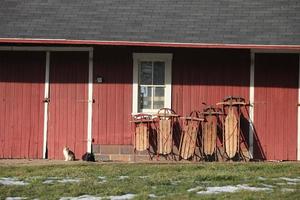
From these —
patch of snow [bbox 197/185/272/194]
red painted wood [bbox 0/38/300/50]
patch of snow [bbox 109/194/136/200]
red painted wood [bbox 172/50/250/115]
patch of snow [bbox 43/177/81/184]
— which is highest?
red painted wood [bbox 0/38/300/50]

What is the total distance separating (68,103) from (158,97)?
6.88 ft

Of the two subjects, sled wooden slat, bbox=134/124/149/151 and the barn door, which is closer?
sled wooden slat, bbox=134/124/149/151

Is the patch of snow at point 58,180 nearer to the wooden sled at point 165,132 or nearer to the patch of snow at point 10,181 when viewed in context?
the patch of snow at point 10,181

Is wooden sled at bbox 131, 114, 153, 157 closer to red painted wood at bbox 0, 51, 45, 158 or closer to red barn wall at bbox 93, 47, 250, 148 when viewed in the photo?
red barn wall at bbox 93, 47, 250, 148

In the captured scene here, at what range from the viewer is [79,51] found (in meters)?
14.0

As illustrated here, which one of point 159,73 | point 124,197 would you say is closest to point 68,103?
point 159,73

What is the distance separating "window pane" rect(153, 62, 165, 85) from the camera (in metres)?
14.0

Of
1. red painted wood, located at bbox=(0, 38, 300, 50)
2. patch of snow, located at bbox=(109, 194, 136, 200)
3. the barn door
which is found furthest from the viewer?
the barn door

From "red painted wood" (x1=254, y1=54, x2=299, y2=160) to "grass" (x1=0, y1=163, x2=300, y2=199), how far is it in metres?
1.18

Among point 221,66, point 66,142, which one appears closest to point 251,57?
point 221,66

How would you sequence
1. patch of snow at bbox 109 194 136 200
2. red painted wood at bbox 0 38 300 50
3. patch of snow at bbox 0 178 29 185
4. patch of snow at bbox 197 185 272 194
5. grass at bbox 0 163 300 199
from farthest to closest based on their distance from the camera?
red painted wood at bbox 0 38 300 50, patch of snow at bbox 0 178 29 185, patch of snow at bbox 197 185 272 194, grass at bbox 0 163 300 199, patch of snow at bbox 109 194 136 200

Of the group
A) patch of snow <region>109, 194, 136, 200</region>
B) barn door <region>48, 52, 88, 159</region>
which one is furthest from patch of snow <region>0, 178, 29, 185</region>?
barn door <region>48, 52, 88, 159</region>

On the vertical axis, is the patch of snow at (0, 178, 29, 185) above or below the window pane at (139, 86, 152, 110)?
below

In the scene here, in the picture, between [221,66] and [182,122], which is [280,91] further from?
[182,122]
